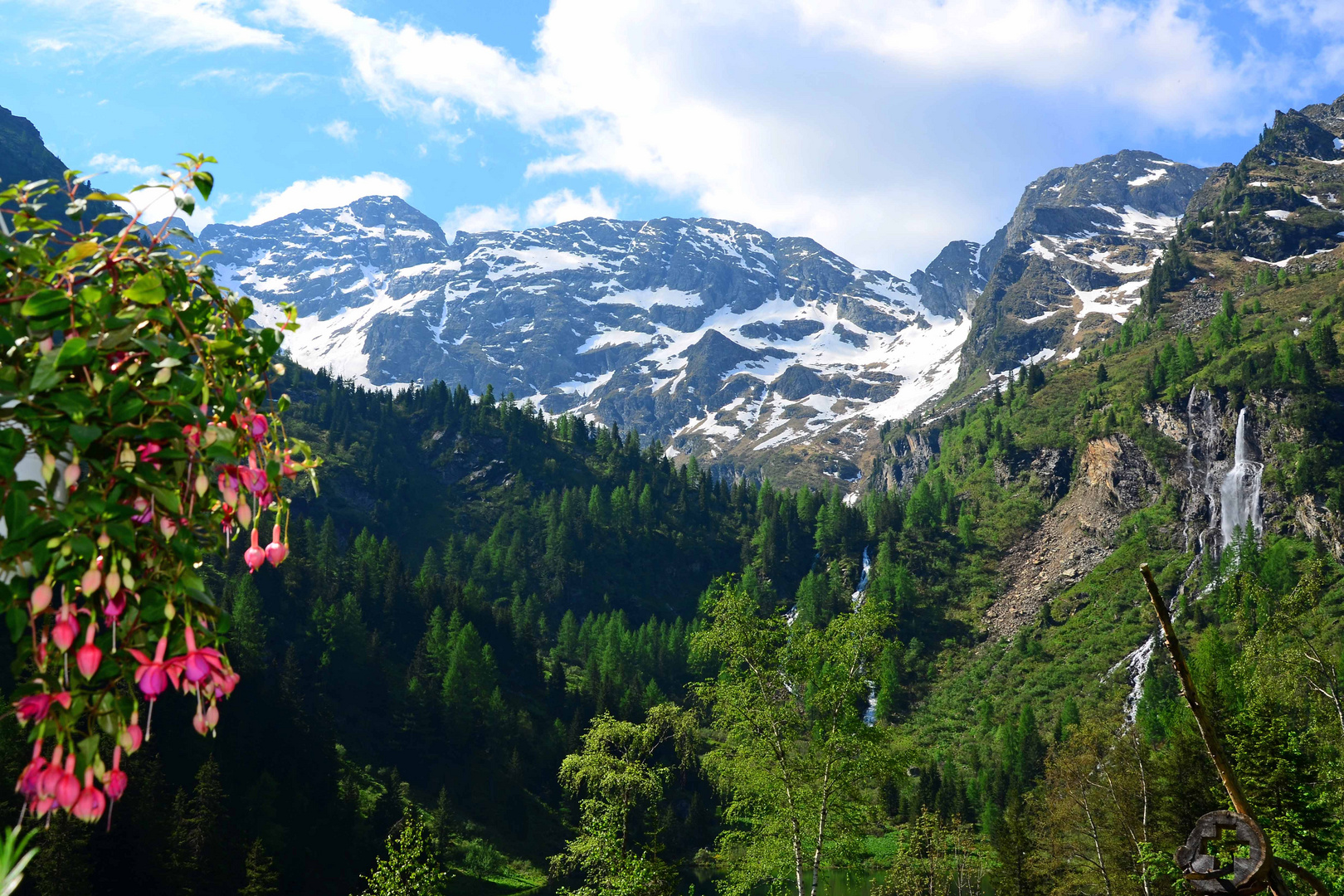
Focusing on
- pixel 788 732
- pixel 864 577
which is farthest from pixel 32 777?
pixel 864 577

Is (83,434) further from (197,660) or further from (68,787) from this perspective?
(68,787)

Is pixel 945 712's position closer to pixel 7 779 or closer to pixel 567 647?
pixel 567 647

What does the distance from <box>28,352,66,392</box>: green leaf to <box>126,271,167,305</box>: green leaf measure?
28 centimetres

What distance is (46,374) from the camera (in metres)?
2.43

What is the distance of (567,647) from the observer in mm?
133000

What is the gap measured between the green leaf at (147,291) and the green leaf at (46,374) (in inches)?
11.2

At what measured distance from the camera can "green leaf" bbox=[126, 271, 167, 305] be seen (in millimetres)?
2646

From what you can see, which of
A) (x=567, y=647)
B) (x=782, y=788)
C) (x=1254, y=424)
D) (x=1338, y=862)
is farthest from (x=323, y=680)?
(x=1254, y=424)

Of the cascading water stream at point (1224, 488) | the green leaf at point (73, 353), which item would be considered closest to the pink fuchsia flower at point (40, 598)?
the green leaf at point (73, 353)

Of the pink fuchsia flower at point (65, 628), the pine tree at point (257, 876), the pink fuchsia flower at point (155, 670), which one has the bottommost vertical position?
the pine tree at point (257, 876)

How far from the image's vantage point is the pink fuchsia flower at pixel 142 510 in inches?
112

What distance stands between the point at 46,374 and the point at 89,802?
4.12 feet

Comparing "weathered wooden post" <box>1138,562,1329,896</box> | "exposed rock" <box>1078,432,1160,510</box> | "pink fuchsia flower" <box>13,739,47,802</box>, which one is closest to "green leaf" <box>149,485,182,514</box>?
"pink fuchsia flower" <box>13,739,47,802</box>

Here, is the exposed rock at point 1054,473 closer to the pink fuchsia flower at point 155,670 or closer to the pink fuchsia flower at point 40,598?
the pink fuchsia flower at point 155,670
